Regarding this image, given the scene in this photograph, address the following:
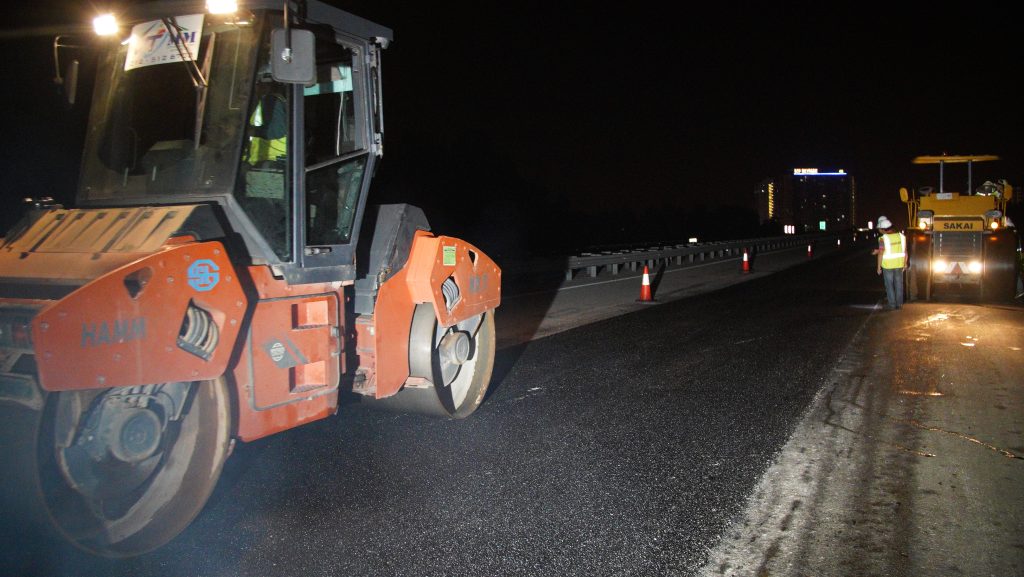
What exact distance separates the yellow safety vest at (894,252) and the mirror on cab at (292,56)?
1307 centimetres

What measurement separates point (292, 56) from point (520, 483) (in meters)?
2.80

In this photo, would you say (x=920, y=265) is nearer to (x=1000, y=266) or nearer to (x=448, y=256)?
(x=1000, y=266)

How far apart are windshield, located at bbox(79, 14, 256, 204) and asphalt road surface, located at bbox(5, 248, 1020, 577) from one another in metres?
1.88

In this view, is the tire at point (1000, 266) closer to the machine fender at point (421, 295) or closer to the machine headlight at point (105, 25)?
the machine fender at point (421, 295)

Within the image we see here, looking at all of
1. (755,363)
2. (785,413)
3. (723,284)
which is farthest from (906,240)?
(785,413)

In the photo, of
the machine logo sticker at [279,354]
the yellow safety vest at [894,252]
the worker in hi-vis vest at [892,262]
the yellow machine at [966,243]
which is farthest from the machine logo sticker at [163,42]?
the yellow machine at [966,243]

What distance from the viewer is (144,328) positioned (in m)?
3.45

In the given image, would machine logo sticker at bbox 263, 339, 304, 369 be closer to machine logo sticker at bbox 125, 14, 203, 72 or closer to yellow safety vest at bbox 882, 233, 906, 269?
machine logo sticker at bbox 125, 14, 203, 72

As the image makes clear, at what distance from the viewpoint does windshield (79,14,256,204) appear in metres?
4.33

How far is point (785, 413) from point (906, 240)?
11.9 m

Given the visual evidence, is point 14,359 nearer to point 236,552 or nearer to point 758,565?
point 236,552

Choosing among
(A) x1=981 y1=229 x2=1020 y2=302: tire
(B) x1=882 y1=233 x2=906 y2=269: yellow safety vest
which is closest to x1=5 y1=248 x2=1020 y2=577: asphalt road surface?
(B) x1=882 y1=233 x2=906 y2=269: yellow safety vest

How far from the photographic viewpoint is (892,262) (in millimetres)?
14273

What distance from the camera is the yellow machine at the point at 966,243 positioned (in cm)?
1523
